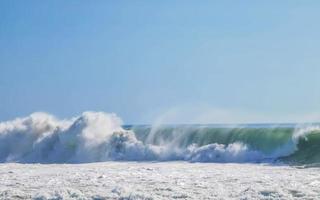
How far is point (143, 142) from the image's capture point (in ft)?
106

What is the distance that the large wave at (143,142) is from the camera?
2620 cm

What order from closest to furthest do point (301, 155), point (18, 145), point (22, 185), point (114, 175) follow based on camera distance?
point (22, 185), point (114, 175), point (301, 155), point (18, 145)

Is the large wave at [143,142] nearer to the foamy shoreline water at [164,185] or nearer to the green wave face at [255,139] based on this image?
the green wave face at [255,139]

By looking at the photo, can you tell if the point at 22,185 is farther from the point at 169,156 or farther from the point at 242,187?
the point at 169,156

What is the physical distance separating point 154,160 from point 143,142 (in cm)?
436

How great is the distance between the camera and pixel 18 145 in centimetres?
3669

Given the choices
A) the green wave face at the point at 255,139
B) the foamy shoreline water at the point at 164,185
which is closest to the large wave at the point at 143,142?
the green wave face at the point at 255,139

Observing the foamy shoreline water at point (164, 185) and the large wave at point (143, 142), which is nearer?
the foamy shoreline water at point (164, 185)

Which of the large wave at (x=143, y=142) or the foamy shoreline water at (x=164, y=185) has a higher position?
the large wave at (x=143, y=142)

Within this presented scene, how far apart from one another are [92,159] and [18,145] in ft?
22.5

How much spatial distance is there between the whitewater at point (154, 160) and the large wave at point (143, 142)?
4cm

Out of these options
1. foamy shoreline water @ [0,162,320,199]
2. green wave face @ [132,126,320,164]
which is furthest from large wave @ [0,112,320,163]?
foamy shoreline water @ [0,162,320,199]

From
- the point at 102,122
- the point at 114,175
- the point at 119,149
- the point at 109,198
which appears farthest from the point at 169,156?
the point at 109,198

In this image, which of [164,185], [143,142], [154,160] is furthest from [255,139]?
[164,185]
